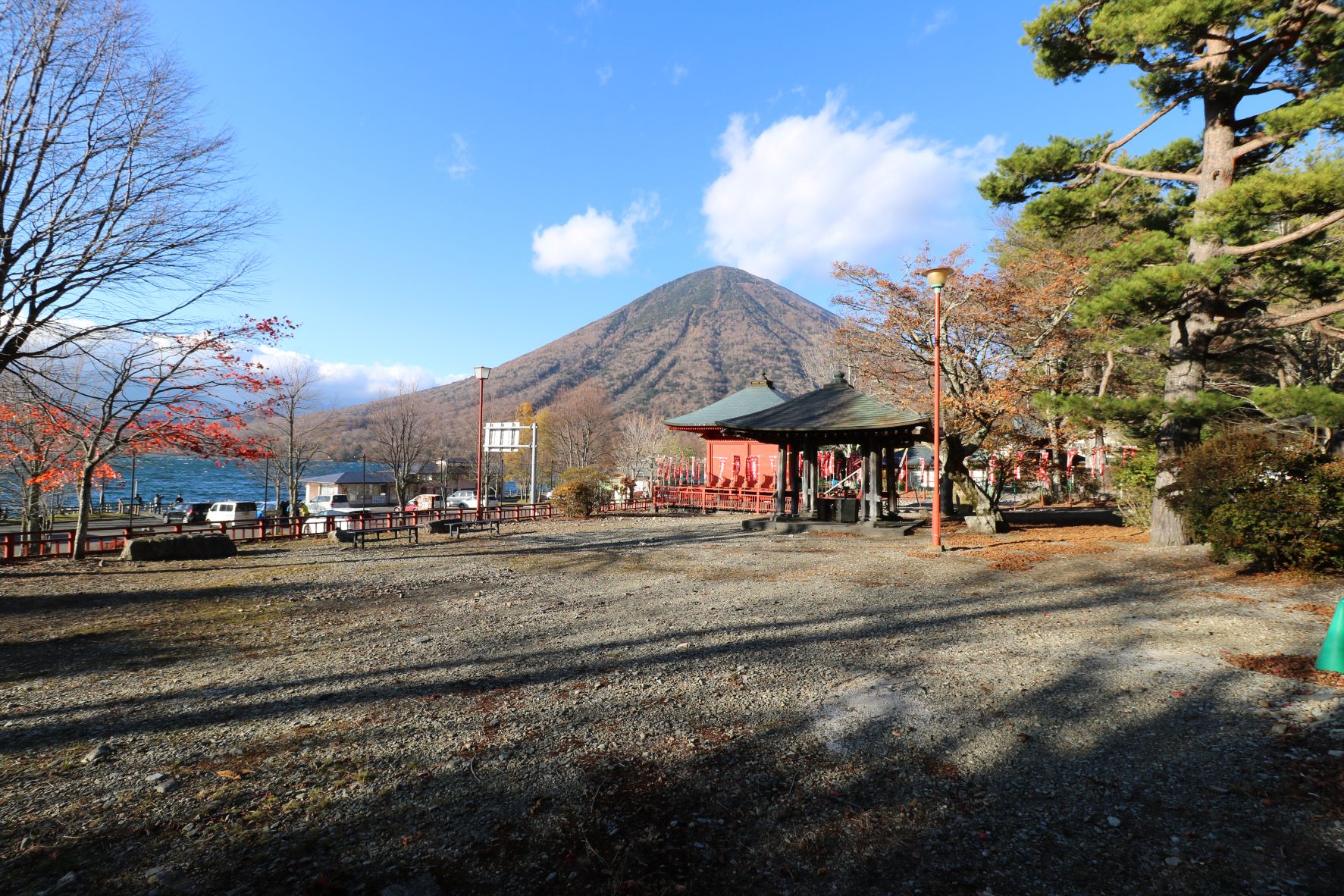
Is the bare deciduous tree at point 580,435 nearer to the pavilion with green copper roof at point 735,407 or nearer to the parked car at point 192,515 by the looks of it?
the pavilion with green copper roof at point 735,407

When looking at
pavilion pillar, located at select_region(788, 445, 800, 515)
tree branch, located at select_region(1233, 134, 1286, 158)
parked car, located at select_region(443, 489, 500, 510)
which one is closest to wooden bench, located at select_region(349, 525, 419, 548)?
pavilion pillar, located at select_region(788, 445, 800, 515)

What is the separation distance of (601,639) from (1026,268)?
60.9 ft

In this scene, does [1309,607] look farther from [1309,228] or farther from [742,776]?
[742,776]

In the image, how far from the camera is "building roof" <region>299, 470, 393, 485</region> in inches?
1487

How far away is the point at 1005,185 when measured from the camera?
12.4 meters

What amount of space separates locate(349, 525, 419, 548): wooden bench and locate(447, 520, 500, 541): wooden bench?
895 millimetres

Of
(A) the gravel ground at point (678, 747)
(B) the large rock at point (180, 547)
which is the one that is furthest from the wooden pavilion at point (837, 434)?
(B) the large rock at point (180, 547)

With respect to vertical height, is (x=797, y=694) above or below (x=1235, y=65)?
below

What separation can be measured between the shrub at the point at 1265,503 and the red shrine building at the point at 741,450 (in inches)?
775

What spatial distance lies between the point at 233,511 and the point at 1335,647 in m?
35.3

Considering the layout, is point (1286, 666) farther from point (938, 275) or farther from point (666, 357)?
point (666, 357)

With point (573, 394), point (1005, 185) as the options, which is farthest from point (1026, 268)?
point (573, 394)

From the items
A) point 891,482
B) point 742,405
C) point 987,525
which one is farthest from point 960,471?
point 742,405

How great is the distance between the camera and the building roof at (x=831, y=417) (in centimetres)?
1585
